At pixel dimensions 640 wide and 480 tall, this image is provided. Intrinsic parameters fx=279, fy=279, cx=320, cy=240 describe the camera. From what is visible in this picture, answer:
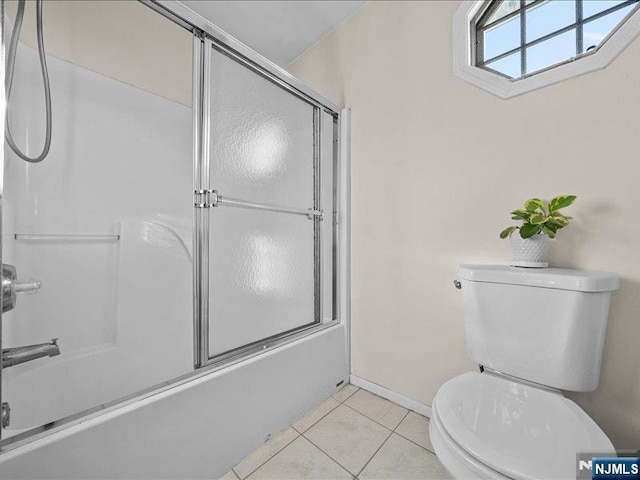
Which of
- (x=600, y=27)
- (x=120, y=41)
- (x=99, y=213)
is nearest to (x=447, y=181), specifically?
(x=600, y=27)

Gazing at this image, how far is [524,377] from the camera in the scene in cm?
93

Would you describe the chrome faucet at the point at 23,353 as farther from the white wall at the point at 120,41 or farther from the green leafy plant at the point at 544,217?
the green leafy plant at the point at 544,217

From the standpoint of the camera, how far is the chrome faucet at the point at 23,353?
70 cm

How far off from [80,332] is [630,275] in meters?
2.20

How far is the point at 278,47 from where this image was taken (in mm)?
1969

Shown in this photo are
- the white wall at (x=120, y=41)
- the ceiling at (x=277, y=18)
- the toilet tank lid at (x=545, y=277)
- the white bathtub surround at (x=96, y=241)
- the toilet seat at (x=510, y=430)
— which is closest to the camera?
the toilet seat at (x=510, y=430)

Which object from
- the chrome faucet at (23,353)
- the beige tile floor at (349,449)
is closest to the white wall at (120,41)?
the chrome faucet at (23,353)

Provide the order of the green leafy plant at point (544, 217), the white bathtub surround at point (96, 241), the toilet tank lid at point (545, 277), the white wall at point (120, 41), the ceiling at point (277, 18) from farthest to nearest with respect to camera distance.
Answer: the ceiling at point (277, 18)
the white wall at point (120, 41)
the white bathtub surround at point (96, 241)
the green leafy plant at point (544, 217)
the toilet tank lid at point (545, 277)

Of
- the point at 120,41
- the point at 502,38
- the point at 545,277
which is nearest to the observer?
the point at 545,277

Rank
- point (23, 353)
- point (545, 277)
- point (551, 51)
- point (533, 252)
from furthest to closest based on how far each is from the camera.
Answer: point (551, 51), point (533, 252), point (545, 277), point (23, 353)

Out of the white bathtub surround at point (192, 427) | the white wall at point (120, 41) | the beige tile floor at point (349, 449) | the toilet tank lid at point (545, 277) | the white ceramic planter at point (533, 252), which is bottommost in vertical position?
the beige tile floor at point (349, 449)

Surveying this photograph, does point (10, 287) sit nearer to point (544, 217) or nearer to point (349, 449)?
point (349, 449)

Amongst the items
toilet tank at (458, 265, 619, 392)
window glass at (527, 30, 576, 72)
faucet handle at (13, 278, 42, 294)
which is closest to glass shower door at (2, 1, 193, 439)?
faucet handle at (13, 278, 42, 294)

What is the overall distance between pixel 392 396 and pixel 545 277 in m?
0.97
